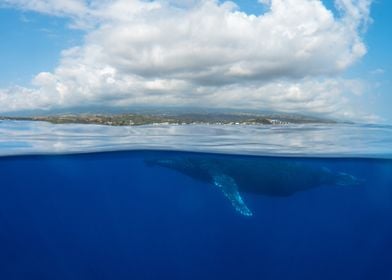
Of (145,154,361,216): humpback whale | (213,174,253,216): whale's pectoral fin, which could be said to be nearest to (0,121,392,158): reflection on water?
(145,154,361,216): humpback whale

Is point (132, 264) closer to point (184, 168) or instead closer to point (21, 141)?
point (184, 168)

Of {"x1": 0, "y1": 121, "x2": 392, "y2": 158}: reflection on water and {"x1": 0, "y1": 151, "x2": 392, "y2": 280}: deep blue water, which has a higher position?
{"x1": 0, "y1": 121, "x2": 392, "y2": 158}: reflection on water

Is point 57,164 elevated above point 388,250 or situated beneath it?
elevated above

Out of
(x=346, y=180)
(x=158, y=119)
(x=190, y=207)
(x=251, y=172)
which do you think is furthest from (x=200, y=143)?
(x=158, y=119)

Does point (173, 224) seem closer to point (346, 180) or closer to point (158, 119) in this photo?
point (346, 180)

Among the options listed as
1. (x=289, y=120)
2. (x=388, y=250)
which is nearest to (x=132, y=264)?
(x=388, y=250)

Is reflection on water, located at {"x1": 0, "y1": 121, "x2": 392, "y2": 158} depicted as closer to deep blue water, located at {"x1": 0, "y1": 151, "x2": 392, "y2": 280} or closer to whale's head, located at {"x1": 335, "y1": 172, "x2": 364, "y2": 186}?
deep blue water, located at {"x1": 0, "y1": 151, "x2": 392, "y2": 280}
